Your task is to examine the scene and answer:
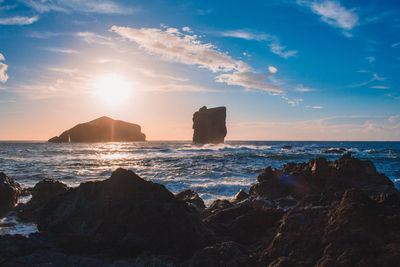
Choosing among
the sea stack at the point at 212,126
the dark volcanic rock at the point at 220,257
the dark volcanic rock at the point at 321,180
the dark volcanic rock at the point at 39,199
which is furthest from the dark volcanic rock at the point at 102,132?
the dark volcanic rock at the point at 220,257

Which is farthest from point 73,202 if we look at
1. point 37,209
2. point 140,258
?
point 37,209

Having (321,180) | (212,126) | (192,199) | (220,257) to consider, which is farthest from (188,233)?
(212,126)

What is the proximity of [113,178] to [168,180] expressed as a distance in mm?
11290

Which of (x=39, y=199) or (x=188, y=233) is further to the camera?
(x=39, y=199)

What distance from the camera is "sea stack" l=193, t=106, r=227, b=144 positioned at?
364 feet

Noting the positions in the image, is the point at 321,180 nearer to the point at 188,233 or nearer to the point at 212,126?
the point at 188,233

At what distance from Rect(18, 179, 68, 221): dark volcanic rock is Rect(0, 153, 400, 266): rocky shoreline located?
7.97 ft

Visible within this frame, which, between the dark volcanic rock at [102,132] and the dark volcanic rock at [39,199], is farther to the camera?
the dark volcanic rock at [102,132]

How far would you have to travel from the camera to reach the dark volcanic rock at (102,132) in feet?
527

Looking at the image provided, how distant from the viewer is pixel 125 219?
14.7 ft

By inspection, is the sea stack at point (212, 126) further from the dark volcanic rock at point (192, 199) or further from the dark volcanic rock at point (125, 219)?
the dark volcanic rock at point (125, 219)

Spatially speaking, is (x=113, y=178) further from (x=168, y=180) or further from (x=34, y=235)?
(x=168, y=180)

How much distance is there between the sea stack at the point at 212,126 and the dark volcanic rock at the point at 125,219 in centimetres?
10557

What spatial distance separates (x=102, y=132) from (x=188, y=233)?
180313 mm
